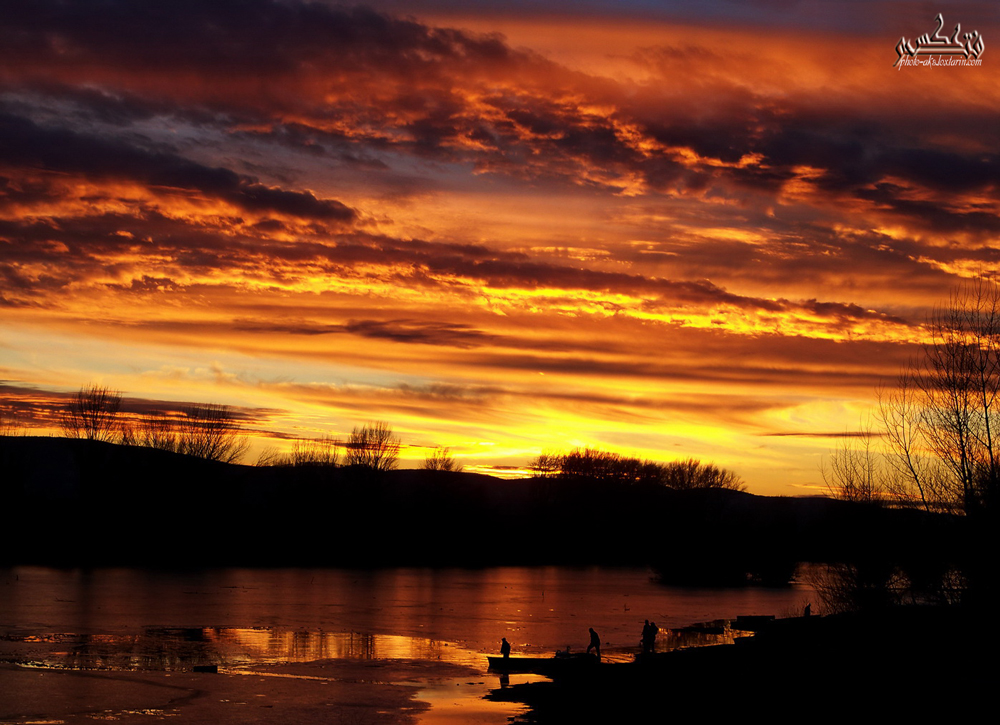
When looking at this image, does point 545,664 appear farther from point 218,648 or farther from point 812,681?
point 218,648

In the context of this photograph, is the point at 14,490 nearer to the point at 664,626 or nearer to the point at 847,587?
the point at 664,626

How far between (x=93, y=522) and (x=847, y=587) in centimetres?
7811

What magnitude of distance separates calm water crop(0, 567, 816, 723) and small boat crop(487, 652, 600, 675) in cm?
87

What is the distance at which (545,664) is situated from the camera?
1298 inches

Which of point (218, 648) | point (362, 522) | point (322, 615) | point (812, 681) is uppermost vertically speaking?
point (362, 522)

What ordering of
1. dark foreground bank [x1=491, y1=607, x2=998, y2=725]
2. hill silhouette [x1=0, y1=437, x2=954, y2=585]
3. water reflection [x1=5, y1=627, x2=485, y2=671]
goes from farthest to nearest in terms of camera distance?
hill silhouette [x1=0, y1=437, x2=954, y2=585] < water reflection [x1=5, y1=627, x2=485, y2=671] < dark foreground bank [x1=491, y1=607, x2=998, y2=725]

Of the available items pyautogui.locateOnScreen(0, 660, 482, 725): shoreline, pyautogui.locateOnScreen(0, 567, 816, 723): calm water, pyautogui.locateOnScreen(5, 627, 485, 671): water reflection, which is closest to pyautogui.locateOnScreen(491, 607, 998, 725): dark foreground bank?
pyautogui.locateOnScreen(0, 567, 816, 723): calm water

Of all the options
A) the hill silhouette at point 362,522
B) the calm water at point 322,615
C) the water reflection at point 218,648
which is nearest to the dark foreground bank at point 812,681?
the calm water at point 322,615

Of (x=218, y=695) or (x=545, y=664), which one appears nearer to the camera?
(x=218, y=695)

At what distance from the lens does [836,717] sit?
24.9m

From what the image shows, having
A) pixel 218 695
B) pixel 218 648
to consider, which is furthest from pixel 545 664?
pixel 218 648

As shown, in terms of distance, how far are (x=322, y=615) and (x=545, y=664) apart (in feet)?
69.5

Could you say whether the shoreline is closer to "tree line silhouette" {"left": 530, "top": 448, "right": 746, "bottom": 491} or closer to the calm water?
the calm water

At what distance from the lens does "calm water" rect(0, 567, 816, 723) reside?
116 ft
